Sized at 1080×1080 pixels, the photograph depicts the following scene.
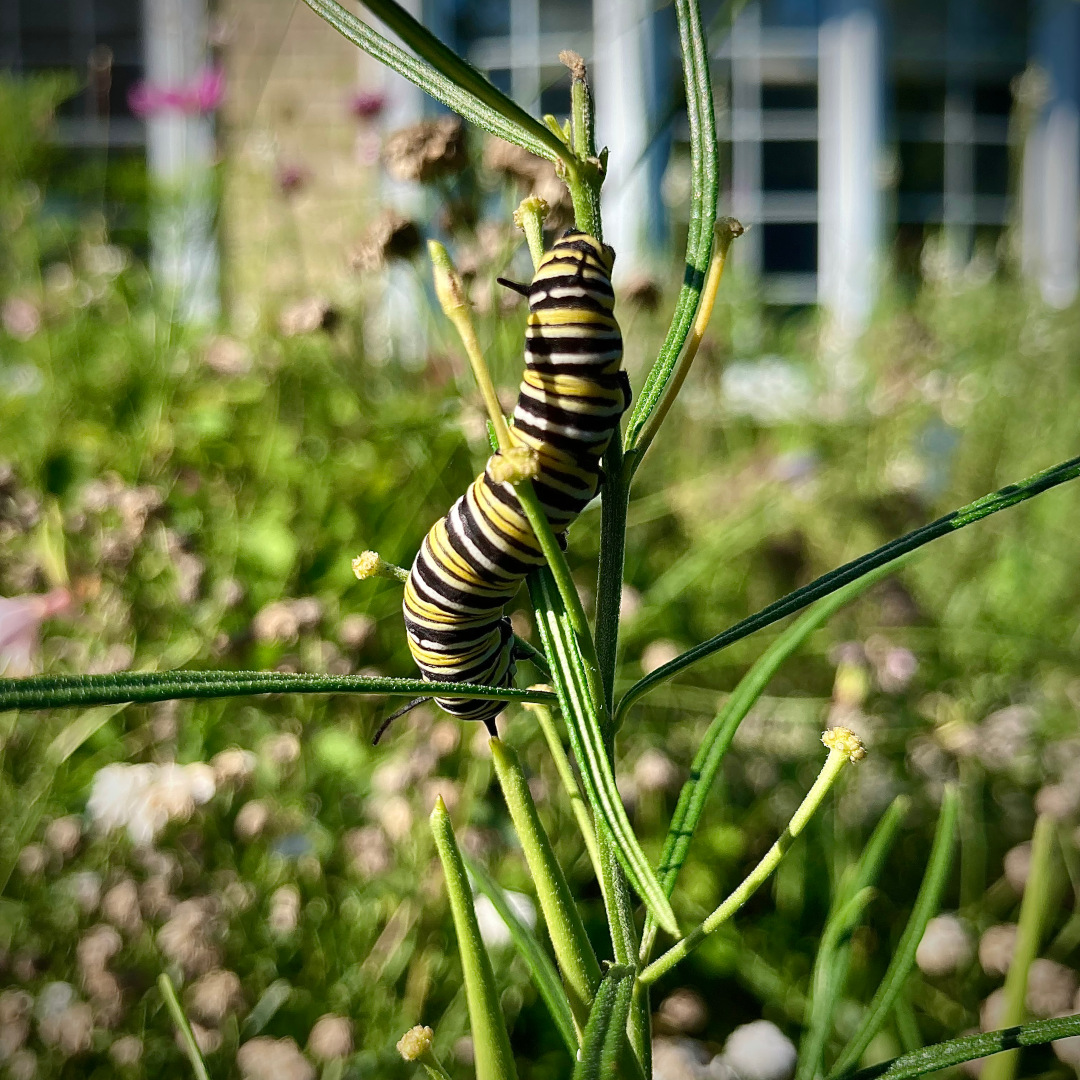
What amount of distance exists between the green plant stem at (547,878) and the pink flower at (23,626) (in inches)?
26.2

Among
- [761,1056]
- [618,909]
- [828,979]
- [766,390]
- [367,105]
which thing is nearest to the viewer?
[618,909]

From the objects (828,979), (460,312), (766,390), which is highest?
(766,390)

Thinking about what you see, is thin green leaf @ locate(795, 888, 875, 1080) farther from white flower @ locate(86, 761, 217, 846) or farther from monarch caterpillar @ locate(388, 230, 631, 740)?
white flower @ locate(86, 761, 217, 846)

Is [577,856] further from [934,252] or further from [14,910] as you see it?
[934,252]

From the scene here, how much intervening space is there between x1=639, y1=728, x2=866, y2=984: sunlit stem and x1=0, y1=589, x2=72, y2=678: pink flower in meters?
0.72

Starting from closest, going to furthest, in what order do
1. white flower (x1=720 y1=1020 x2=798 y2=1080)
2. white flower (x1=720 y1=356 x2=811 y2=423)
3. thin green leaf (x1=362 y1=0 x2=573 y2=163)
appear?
thin green leaf (x1=362 y1=0 x2=573 y2=163) → white flower (x1=720 y1=1020 x2=798 y2=1080) → white flower (x1=720 y1=356 x2=811 y2=423)

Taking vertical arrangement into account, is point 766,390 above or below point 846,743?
above

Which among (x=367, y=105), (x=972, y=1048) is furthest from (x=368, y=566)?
(x=367, y=105)

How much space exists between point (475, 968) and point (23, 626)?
70cm

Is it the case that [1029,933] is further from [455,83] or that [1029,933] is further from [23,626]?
[23,626]

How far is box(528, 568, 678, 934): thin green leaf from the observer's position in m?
0.29

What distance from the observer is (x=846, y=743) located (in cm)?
35

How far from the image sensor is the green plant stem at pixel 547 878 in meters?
0.38

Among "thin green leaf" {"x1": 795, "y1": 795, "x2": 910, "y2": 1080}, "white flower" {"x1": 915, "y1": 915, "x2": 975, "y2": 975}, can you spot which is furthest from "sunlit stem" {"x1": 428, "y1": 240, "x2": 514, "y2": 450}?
"white flower" {"x1": 915, "y1": 915, "x2": 975, "y2": 975}
